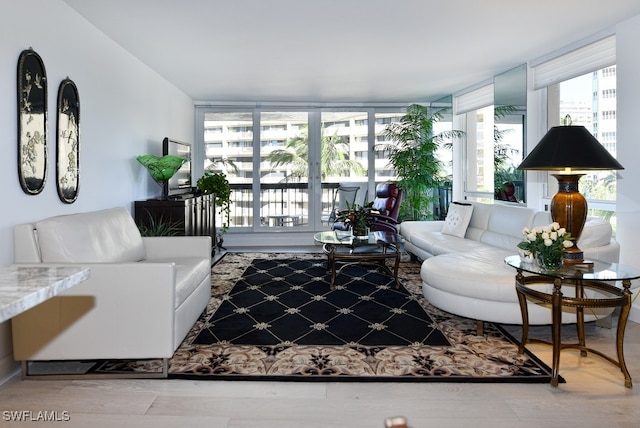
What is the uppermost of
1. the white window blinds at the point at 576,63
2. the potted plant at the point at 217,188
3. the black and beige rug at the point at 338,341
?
the white window blinds at the point at 576,63

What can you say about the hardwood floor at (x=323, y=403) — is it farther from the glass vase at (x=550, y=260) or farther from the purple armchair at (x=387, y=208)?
the purple armchair at (x=387, y=208)

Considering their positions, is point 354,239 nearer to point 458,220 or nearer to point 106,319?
point 458,220

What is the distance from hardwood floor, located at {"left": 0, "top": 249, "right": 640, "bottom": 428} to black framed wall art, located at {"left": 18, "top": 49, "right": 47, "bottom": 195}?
125 cm

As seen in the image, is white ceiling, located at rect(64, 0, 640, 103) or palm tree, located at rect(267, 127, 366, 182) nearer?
white ceiling, located at rect(64, 0, 640, 103)

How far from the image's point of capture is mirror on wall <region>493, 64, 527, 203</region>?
5.35 m

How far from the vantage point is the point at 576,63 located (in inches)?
178

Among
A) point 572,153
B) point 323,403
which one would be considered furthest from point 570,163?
point 323,403

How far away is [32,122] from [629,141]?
180 inches

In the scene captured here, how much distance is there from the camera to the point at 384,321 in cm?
361

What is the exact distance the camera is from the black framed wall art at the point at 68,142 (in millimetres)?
3344

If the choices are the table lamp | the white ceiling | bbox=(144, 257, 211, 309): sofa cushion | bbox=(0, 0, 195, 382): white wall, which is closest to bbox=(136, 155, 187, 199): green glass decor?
bbox=(0, 0, 195, 382): white wall

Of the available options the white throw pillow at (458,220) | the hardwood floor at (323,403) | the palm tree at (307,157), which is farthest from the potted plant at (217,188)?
the hardwood floor at (323,403)

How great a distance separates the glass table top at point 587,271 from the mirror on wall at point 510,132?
277 cm

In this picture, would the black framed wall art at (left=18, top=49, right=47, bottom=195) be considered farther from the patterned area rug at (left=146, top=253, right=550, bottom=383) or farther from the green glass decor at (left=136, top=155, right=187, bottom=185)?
the green glass decor at (left=136, top=155, right=187, bottom=185)
